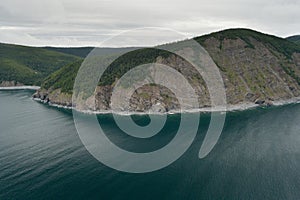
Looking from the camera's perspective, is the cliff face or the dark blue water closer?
the dark blue water

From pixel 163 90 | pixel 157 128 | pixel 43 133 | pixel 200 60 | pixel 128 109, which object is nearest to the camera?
pixel 43 133

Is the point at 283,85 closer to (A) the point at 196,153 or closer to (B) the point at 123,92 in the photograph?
(B) the point at 123,92

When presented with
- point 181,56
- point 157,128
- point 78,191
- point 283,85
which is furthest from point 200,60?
point 78,191

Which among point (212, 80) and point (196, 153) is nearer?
point (196, 153)

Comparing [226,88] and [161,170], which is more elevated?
[226,88]

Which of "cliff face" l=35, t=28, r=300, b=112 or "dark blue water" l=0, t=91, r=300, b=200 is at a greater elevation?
"cliff face" l=35, t=28, r=300, b=112

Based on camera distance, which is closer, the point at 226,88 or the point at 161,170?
the point at 161,170

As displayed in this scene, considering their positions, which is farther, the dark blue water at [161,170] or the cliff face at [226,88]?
the cliff face at [226,88]

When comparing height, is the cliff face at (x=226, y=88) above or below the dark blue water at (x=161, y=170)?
above
